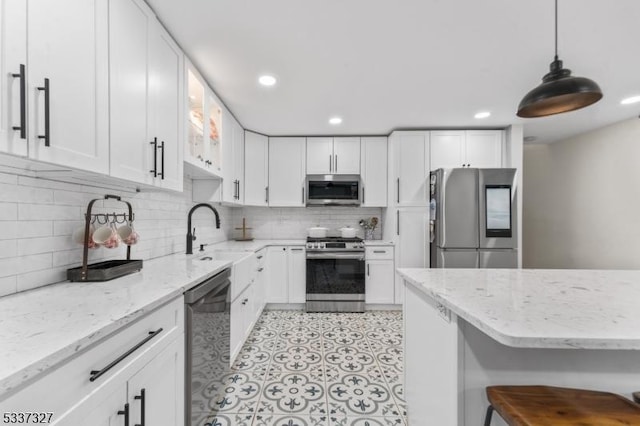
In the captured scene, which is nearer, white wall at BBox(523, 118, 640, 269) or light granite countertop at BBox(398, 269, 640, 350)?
light granite countertop at BBox(398, 269, 640, 350)

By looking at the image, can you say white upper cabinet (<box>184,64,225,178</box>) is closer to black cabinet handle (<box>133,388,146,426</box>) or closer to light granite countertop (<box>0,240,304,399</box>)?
light granite countertop (<box>0,240,304,399</box>)

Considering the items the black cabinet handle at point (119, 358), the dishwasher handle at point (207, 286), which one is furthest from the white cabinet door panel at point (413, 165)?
the black cabinet handle at point (119, 358)

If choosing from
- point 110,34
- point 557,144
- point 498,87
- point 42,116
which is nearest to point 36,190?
point 42,116

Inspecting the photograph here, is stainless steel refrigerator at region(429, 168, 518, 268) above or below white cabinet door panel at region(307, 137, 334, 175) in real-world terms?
below

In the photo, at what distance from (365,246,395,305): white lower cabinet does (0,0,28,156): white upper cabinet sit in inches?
128

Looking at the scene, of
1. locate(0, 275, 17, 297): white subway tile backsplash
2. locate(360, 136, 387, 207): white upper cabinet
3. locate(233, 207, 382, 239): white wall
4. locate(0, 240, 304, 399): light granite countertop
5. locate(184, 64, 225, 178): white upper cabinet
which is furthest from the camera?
locate(233, 207, 382, 239): white wall

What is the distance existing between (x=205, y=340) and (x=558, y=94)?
212cm

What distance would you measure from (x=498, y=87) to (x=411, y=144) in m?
1.22

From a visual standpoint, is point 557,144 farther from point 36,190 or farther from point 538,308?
point 36,190

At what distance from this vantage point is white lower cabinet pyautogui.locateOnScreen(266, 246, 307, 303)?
355 centimetres

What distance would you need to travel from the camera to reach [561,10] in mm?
1526

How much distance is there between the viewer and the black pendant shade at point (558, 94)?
1203mm

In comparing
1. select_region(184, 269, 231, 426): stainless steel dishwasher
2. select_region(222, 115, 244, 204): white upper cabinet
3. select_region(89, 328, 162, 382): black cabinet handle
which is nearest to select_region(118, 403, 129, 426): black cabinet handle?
select_region(89, 328, 162, 382): black cabinet handle

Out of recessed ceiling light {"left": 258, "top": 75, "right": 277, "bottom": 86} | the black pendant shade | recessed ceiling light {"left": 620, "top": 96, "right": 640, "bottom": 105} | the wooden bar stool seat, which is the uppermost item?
recessed ceiling light {"left": 620, "top": 96, "right": 640, "bottom": 105}
